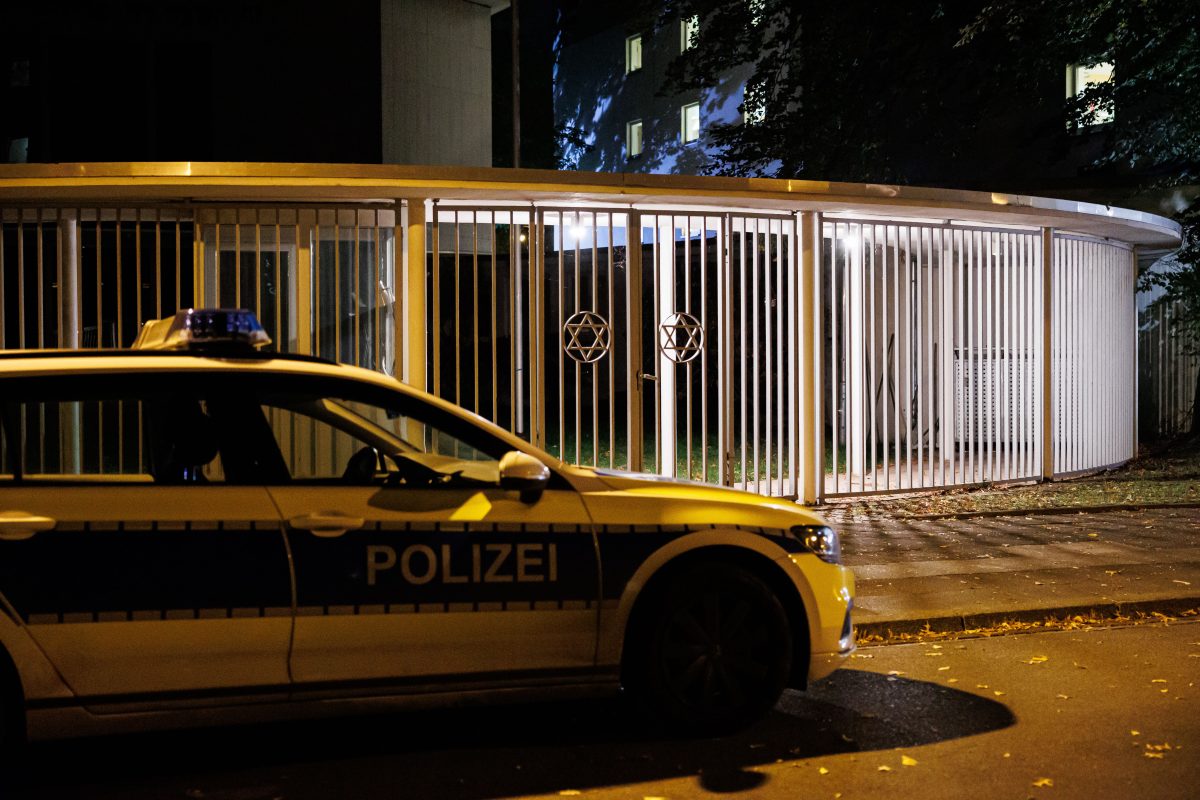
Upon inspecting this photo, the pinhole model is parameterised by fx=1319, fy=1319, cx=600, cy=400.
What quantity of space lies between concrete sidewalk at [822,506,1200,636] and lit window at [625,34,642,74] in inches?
1393

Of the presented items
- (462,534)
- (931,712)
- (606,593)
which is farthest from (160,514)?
(931,712)

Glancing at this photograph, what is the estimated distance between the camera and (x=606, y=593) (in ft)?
17.2

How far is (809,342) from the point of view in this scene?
40.2 ft

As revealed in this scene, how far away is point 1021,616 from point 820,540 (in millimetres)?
2736

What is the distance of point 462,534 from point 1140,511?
9.12 metres

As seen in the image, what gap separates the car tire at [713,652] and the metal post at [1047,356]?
9.64 metres

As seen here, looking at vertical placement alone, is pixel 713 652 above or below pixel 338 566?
below

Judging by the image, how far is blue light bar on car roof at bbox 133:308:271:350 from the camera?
5.21 m

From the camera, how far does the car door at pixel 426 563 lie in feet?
16.1

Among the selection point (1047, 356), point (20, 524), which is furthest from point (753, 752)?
point (1047, 356)

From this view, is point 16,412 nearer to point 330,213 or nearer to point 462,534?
point 462,534

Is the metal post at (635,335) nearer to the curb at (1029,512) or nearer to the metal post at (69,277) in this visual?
the curb at (1029,512)

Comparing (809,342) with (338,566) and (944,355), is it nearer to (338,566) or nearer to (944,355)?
(944,355)

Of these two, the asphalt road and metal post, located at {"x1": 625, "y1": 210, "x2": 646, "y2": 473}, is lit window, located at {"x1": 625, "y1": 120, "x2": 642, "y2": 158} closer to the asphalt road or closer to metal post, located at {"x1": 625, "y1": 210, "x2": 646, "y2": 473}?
metal post, located at {"x1": 625, "y1": 210, "x2": 646, "y2": 473}
